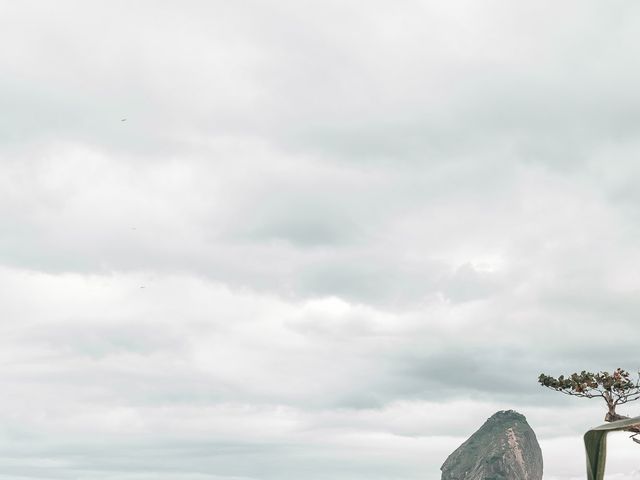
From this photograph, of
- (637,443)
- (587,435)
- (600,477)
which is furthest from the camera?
(637,443)

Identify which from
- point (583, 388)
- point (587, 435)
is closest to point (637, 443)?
point (583, 388)

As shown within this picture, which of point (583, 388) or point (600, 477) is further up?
point (583, 388)

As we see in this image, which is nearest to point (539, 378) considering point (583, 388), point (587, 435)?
point (583, 388)

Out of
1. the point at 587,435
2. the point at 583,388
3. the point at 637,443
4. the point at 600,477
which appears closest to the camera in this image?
the point at 600,477

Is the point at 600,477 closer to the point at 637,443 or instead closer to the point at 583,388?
the point at 637,443

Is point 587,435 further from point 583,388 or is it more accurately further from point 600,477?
point 583,388

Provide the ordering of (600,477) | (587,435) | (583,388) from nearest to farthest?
(600,477) → (587,435) → (583,388)

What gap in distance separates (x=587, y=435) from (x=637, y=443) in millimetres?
34981

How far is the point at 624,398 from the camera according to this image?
5278 cm

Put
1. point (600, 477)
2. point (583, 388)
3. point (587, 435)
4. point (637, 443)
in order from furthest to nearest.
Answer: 1. point (583, 388)
2. point (637, 443)
3. point (587, 435)
4. point (600, 477)

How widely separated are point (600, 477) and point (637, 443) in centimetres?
3535

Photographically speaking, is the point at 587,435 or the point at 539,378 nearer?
the point at 587,435

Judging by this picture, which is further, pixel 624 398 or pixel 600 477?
pixel 624 398

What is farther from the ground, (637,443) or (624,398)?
(624,398)
